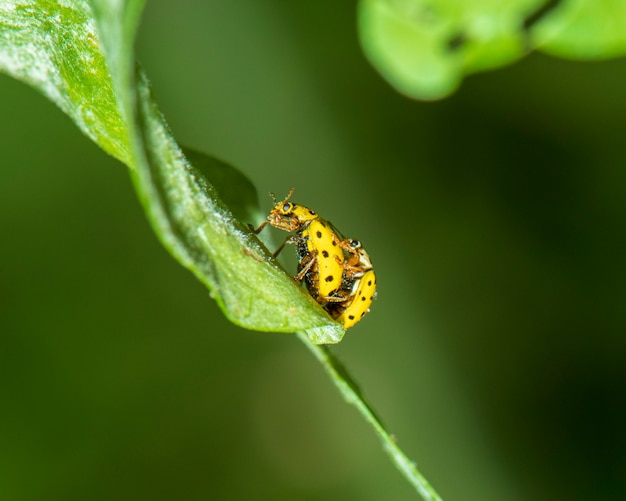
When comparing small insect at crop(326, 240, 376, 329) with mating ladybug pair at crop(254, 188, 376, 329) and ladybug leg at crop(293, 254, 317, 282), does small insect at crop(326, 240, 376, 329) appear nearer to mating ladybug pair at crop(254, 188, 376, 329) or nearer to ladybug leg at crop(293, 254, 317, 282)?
mating ladybug pair at crop(254, 188, 376, 329)

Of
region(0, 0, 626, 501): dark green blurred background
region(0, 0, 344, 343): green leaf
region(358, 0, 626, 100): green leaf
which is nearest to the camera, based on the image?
region(0, 0, 344, 343): green leaf

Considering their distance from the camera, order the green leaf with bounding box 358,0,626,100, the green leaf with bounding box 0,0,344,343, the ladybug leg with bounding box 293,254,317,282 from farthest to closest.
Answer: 1. the ladybug leg with bounding box 293,254,317,282
2. the green leaf with bounding box 358,0,626,100
3. the green leaf with bounding box 0,0,344,343

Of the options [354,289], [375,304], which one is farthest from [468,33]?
[375,304]

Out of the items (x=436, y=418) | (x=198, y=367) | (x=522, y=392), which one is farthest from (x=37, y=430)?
(x=522, y=392)

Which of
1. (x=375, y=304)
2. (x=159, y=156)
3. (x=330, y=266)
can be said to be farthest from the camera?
(x=375, y=304)

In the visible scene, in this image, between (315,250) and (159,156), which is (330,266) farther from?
(159,156)

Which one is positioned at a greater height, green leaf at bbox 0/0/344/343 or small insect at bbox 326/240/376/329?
green leaf at bbox 0/0/344/343

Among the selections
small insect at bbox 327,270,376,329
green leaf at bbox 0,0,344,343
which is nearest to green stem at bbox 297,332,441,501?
green leaf at bbox 0,0,344,343
